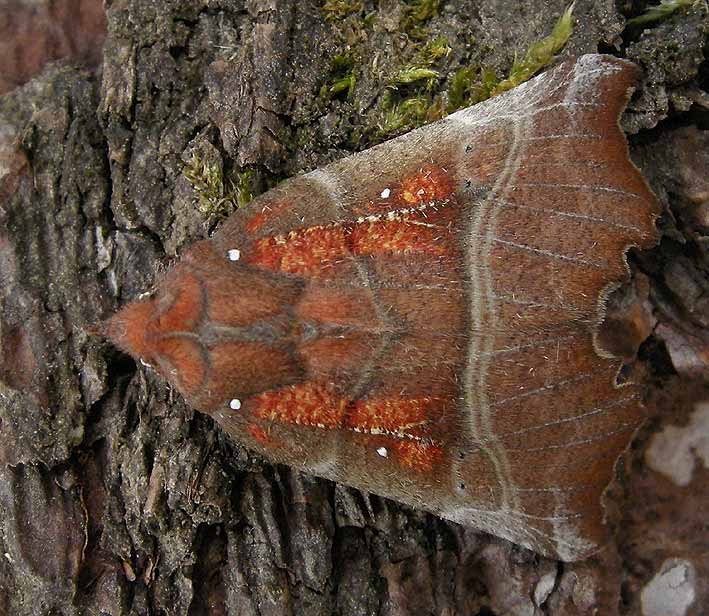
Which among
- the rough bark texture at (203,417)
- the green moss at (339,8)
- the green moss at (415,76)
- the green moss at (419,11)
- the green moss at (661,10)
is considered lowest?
the rough bark texture at (203,417)

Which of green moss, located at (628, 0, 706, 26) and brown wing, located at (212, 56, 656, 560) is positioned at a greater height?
green moss, located at (628, 0, 706, 26)

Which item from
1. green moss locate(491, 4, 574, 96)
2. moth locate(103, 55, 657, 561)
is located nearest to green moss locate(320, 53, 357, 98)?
moth locate(103, 55, 657, 561)

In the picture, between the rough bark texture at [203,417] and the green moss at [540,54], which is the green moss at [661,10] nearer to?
A: the rough bark texture at [203,417]

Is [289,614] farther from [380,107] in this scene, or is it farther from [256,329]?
[380,107]

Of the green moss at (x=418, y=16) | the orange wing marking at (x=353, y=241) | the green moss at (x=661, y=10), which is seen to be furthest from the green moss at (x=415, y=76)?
the green moss at (x=661, y=10)

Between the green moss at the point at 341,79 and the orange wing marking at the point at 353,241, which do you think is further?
the green moss at the point at 341,79

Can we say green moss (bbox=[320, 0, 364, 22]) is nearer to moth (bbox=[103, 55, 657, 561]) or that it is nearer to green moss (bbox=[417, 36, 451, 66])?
green moss (bbox=[417, 36, 451, 66])

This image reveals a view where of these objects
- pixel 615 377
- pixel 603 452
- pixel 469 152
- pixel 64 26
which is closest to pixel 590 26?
pixel 469 152

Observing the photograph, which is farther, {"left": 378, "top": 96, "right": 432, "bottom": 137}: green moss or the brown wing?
{"left": 378, "top": 96, "right": 432, "bottom": 137}: green moss
